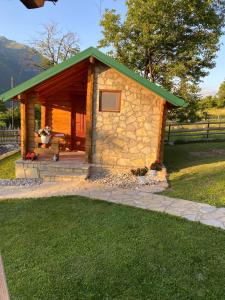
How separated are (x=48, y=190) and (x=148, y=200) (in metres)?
3.01

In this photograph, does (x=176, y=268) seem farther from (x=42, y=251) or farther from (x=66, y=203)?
(x=66, y=203)

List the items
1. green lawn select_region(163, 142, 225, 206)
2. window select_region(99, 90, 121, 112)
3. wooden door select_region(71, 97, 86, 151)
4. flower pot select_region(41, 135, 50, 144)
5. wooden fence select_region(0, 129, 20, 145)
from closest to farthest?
green lawn select_region(163, 142, 225, 206)
window select_region(99, 90, 121, 112)
flower pot select_region(41, 135, 50, 144)
wooden door select_region(71, 97, 86, 151)
wooden fence select_region(0, 129, 20, 145)

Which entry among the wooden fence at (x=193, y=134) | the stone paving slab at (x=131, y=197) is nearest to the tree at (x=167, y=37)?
the wooden fence at (x=193, y=134)

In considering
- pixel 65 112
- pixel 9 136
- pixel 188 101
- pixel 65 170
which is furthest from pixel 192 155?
pixel 9 136

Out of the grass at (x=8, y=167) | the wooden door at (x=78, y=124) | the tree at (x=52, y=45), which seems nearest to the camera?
the grass at (x=8, y=167)

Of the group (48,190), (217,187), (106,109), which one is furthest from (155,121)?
(48,190)

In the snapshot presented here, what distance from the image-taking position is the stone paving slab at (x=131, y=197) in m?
6.63

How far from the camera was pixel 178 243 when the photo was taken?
526cm

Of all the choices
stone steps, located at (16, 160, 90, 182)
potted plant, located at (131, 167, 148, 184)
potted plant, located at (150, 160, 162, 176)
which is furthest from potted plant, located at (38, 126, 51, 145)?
potted plant, located at (150, 160, 162, 176)

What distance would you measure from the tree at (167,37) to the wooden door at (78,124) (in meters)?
4.87

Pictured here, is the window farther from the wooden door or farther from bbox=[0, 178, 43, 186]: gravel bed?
bbox=[0, 178, 43, 186]: gravel bed

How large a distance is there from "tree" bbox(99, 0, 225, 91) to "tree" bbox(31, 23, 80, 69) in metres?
13.4

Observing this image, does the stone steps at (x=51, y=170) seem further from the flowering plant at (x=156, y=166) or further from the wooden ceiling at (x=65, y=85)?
the wooden ceiling at (x=65, y=85)

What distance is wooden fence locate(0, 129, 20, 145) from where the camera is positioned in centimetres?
1758
